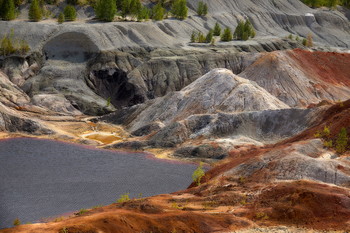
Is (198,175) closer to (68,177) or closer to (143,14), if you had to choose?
Answer: (68,177)

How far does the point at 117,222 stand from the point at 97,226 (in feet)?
3.85

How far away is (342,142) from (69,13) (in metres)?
70.1

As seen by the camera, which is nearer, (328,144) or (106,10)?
(328,144)

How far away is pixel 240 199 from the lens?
3559 cm

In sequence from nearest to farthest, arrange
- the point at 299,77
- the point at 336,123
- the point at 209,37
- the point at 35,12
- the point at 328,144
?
the point at 328,144, the point at 336,123, the point at 299,77, the point at 35,12, the point at 209,37

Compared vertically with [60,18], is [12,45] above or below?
below

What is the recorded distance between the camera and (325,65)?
311 feet

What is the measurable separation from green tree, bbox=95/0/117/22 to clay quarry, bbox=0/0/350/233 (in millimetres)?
2271

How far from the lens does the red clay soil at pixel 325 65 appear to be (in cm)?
9031

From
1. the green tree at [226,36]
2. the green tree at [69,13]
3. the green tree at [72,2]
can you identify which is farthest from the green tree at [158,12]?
the green tree at [69,13]

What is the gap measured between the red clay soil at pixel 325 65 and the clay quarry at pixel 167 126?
29cm

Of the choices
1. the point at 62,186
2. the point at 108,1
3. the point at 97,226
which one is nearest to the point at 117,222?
the point at 97,226

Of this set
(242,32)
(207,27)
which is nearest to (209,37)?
(242,32)

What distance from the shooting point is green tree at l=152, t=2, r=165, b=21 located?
11038cm
